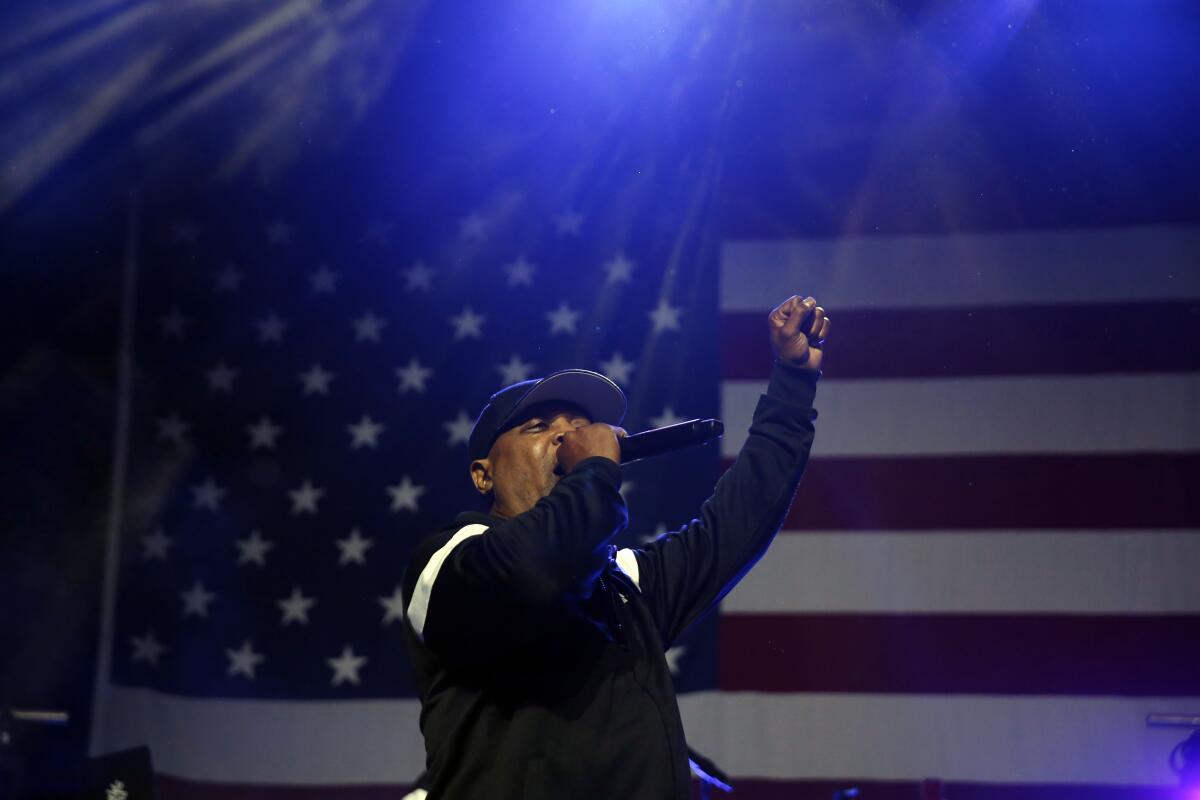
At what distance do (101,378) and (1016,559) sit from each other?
2802 millimetres

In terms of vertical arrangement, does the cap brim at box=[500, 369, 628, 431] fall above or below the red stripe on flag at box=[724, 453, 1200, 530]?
below

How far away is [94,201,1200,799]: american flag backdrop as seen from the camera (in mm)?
2920

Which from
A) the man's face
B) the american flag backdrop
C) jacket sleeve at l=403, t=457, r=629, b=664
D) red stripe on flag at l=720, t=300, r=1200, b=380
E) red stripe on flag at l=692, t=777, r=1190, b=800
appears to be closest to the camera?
jacket sleeve at l=403, t=457, r=629, b=664

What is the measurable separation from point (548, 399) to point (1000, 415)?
183cm

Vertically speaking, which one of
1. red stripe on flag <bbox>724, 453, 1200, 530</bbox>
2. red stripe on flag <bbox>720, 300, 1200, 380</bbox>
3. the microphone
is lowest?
the microphone

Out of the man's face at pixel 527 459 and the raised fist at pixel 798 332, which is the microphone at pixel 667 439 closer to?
the man's face at pixel 527 459

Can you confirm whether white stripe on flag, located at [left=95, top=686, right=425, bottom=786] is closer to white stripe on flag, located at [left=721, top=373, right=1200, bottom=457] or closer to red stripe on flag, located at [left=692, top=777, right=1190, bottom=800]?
red stripe on flag, located at [left=692, top=777, right=1190, bottom=800]

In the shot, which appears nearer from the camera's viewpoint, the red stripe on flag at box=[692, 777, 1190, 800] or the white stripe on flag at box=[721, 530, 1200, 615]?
the red stripe on flag at box=[692, 777, 1190, 800]

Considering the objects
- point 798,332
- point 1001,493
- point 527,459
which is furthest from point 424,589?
point 1001,493

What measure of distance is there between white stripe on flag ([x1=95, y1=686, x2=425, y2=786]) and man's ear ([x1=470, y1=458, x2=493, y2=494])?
161 cm

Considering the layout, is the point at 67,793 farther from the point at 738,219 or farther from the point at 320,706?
the point at 738,219

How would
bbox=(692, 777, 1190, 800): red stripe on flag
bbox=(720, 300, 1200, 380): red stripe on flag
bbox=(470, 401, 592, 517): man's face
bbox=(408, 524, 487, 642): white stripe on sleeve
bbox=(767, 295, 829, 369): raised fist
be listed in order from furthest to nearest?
bbox=(720, 300, 1200, 380): red stripe on flag → bbox=(692, 777, 1190, 800): red stripe on flag → bbox=(767, 295, 829, 369): raised fist → bbox=(470, 401, 592, 517): man's face → bbox=(408, 524, 487, 642): white stripe on sleeve

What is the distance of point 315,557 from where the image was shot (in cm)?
324

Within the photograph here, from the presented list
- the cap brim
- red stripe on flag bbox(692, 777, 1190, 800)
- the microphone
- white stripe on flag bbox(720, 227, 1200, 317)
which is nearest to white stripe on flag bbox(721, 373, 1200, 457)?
white stripe on flag bbox(720, 227, 1200, 317)
